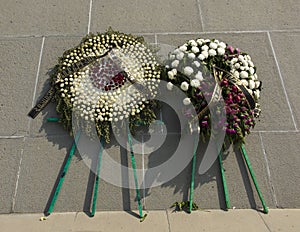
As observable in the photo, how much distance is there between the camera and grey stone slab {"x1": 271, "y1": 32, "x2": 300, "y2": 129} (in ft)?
15.8

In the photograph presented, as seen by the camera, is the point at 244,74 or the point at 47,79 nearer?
the point at 244,74

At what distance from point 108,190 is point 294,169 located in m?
2.47

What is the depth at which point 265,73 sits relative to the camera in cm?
502

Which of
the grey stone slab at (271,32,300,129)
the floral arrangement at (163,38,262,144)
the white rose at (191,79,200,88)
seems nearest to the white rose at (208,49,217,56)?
the floral arrangement at (163,38,262,144)

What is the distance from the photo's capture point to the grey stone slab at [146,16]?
218 inches

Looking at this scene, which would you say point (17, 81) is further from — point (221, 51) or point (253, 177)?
point (253, 177)

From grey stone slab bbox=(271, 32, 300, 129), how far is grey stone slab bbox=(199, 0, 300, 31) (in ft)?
0.88

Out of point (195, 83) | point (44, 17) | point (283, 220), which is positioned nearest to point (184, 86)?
point (195, 83)

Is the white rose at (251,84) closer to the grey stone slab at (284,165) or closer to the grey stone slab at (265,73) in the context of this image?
the grey stone slab at (265,73)

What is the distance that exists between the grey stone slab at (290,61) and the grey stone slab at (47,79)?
11.0ft

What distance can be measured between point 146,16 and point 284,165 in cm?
341

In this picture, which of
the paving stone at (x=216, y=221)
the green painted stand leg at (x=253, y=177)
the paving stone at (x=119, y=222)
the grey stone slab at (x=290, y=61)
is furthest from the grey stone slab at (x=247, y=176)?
the paving stone at (x=119, y=222)

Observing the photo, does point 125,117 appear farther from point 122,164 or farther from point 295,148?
point 295,148

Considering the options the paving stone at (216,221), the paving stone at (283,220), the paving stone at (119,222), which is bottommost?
the paving stone at (283,220)
